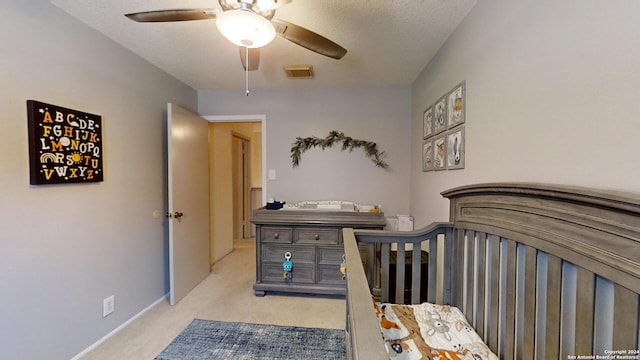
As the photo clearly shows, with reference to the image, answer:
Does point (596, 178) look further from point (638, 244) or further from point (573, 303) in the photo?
point (573, 303)

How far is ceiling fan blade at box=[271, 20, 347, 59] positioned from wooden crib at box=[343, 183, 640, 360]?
1090 millimetres

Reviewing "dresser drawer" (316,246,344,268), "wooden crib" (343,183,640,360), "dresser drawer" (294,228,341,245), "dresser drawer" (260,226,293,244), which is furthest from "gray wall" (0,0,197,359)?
"wooden crib" (343,183,640,360)

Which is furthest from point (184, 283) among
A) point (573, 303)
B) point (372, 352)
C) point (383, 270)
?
point (573, 303)

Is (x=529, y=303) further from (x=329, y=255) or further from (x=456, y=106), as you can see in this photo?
(x=329, y=255)

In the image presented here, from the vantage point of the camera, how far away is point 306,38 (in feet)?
4.86

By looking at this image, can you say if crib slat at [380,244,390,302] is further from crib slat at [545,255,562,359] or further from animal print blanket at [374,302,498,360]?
crib slat at [545,255,562,359]

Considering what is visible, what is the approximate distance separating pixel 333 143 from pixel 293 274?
5.02 feet

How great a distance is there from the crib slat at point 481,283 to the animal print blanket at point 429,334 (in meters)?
0.05

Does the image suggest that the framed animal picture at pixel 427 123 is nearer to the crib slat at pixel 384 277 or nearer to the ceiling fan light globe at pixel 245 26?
the crib slat at pixel 384 277

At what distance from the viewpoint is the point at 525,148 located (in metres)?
1.11

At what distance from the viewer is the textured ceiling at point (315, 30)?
63.6 inches

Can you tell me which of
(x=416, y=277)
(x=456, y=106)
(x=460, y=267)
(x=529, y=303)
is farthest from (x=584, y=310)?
(x=456, y=106)

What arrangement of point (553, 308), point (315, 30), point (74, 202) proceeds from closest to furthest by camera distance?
point (553, 308) → point (74, 202) → point (315, 30)

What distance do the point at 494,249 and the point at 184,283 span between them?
2752mm
